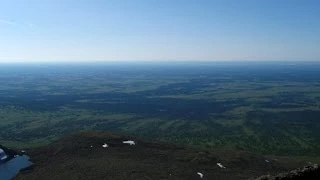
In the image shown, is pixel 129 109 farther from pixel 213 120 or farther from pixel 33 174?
pixel 33 174

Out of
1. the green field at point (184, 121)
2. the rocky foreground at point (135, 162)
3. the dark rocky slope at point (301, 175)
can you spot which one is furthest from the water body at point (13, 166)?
the dark rocky slope at point (301, 175)

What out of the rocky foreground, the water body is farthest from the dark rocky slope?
the water body

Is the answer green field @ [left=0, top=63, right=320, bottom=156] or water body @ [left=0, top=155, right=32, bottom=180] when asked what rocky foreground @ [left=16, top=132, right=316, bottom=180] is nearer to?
water body @ [left=0, top=155, right=32, bottom=180]

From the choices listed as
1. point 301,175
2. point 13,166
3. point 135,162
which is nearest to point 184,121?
point 135,162

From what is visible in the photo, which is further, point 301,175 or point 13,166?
point 13,166

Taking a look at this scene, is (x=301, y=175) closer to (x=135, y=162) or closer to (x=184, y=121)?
(x=135, y=162)

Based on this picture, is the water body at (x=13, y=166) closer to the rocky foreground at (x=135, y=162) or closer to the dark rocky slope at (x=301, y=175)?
the rocky foreground at (x=135, y=162)
